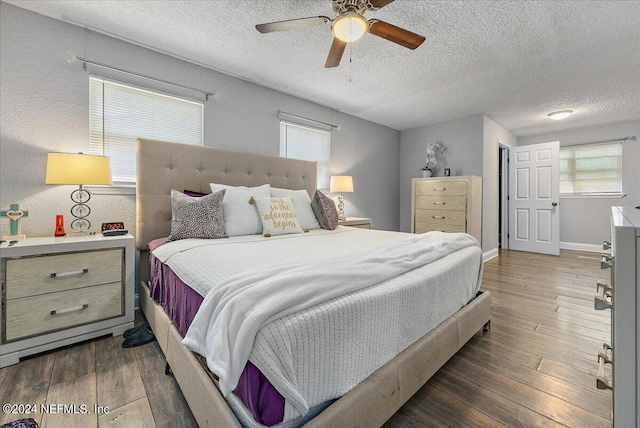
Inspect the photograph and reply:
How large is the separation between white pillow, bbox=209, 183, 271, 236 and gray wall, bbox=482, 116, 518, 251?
3.82 meters

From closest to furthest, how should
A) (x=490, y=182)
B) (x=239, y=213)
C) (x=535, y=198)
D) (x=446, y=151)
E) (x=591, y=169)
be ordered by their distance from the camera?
(x=239, y=213) → (x=490, y=182) → (x=446, y=151) → (x=535, y=198) → (x=591, y=169)

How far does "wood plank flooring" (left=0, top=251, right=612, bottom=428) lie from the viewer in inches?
49.4

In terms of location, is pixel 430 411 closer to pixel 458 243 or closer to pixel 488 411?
pixel 488 411

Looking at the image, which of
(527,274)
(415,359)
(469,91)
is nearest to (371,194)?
(469,91)

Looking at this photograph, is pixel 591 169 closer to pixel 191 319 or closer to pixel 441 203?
pixel 441 203

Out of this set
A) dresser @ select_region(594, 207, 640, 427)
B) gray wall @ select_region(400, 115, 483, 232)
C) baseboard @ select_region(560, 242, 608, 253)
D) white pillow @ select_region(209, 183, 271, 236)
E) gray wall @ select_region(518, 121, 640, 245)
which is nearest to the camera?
dresser @ select_region(594, 207, 640, 427)

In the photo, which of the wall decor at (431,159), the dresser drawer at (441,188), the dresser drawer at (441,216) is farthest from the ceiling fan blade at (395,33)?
the wall decor at (431,159)

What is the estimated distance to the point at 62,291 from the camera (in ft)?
5.88

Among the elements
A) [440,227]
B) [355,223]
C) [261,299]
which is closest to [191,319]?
[261,299]

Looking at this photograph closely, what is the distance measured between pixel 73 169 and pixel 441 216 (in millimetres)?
4440

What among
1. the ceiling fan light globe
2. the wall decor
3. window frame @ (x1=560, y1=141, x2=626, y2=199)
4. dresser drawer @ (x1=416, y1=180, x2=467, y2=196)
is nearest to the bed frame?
the ceiling fan light globe

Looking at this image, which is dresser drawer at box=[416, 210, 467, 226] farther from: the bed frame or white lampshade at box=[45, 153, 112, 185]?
white lampshade at box=[45, 153, 112, 185]

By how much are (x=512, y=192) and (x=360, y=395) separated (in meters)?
5.87

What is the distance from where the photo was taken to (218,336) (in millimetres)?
862
